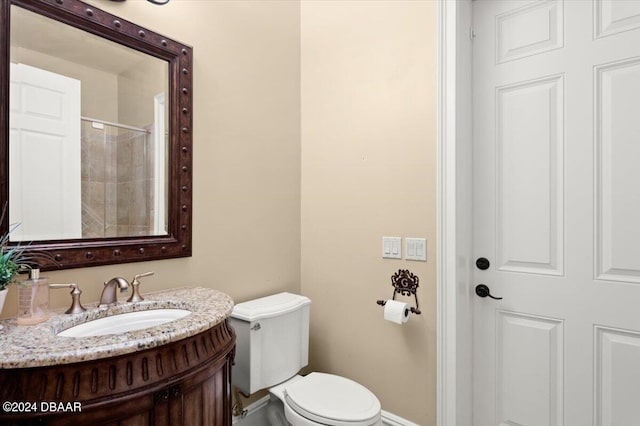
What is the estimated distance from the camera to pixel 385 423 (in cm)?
178

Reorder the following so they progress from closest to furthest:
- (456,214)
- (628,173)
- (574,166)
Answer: (628,173) → (574,166) → (456,214)

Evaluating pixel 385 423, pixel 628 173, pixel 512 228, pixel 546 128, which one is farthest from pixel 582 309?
pixel 385 423

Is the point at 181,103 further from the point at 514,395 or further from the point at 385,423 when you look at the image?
the point at 514,395

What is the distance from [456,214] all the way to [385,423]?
3.79 feet

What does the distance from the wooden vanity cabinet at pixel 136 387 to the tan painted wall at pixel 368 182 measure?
95cm

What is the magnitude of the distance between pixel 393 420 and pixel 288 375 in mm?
595

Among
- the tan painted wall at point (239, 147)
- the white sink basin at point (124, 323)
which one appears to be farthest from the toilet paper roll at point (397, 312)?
the white sink basin at point (124, 323)

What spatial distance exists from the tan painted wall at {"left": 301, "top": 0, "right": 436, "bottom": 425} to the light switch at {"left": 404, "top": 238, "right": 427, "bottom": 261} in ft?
0.09

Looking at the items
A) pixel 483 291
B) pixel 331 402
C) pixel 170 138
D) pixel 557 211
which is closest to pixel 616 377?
pixel 483 291

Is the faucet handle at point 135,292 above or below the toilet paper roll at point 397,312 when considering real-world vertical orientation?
above

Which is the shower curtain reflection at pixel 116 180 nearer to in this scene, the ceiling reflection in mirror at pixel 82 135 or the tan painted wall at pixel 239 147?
the ceiling reflection in mirror at pixel 82 135

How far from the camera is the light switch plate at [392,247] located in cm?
177

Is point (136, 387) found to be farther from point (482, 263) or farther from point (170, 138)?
point (482, 263)

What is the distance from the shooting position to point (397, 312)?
1.65 meters
